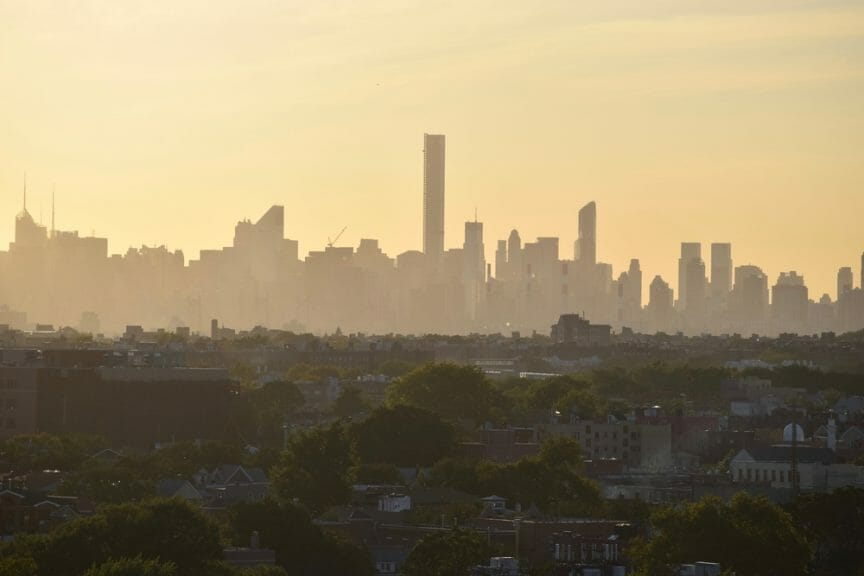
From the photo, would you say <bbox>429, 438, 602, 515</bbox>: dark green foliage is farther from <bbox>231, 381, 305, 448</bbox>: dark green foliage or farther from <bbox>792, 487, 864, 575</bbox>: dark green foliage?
<bbox>231, 381, 305, 448</bbox>: dark green foliage

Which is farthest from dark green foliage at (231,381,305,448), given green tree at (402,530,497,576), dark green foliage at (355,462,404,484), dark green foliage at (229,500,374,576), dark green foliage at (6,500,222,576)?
green tree at (402,530,497,576)

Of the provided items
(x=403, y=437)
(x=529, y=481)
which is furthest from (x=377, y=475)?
(x=403, y=437)

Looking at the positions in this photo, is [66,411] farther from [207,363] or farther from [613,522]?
[207,363]

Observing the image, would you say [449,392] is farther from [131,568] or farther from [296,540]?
[131,568]

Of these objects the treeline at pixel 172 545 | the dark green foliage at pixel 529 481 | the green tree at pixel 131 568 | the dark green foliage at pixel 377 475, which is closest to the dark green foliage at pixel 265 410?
the dark green foliage at pixel 377 475

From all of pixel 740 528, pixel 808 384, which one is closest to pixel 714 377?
pixel 808 384

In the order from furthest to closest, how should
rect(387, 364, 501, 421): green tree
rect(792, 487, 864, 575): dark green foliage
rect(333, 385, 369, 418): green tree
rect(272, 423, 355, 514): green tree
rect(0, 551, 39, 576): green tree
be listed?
rect(333, 385, 369, 418): green tree < rect(387, 364, 501, 421): green tree < rect(272, 423, 355, 514): green tree < rect(792, 487, 864, 575): dark green foliage < rect(0, 551, 39, 576): green tree
